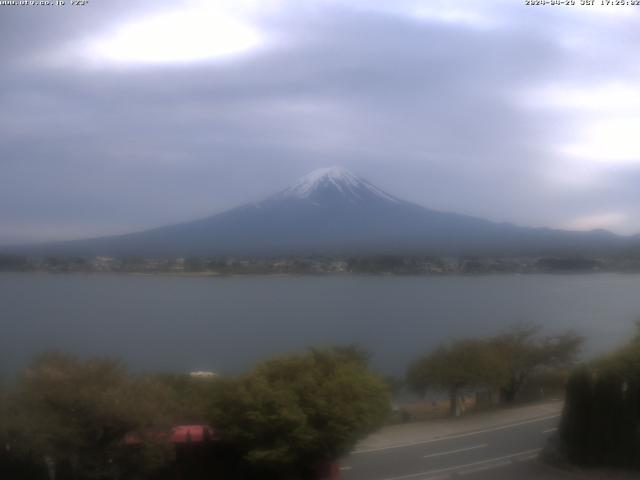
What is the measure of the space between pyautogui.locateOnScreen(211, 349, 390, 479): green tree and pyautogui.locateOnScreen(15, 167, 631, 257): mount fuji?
7891mm

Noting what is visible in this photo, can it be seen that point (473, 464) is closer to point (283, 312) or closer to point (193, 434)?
point (193, 434)

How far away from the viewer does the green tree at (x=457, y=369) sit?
672 inches

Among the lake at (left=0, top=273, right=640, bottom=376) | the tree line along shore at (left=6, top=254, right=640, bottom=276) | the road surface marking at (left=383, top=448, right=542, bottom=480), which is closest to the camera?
the road surface marking at (left=383, top=448, right=542, bottom=480)

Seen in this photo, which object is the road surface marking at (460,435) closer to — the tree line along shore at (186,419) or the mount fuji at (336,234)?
the tree line along shore at (186,419)

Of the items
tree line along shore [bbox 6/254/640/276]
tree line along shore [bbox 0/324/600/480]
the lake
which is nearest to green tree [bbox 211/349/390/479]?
tree line along shore [bbox 0/324/600/480]

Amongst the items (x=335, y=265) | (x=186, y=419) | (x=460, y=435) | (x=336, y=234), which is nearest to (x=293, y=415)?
(x=186, y=419)

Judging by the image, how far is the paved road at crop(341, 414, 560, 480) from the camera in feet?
38.8

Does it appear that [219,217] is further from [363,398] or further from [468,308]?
[363,398]

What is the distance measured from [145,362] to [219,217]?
972 cm

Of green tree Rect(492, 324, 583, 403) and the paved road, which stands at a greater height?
green tree Rect(492, 324, 583, 403)

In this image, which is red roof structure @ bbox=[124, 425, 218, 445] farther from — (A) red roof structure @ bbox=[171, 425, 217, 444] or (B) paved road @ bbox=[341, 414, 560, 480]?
(B) paved road @ bbox=[341, 414, 560, 480]

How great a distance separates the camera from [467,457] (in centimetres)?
1262

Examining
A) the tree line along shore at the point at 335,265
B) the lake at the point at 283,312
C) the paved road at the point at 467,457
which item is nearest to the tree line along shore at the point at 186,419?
the paved road at the point at 467,457

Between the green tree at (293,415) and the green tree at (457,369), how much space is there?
16.8 ft
